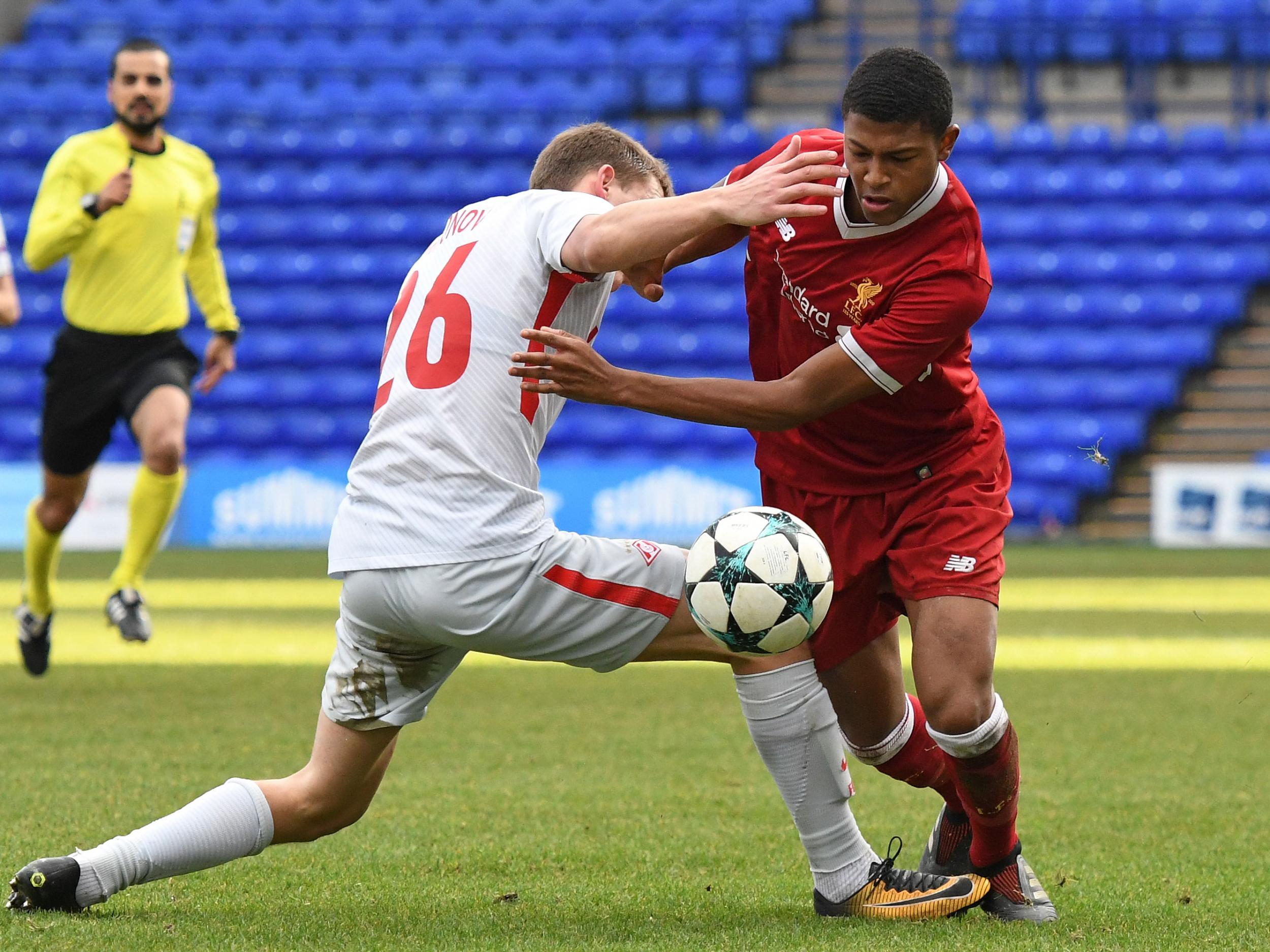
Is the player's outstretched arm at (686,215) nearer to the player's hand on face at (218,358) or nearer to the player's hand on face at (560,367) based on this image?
the player's hand on face at (560,367)

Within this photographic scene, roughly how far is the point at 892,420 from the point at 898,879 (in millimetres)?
1084

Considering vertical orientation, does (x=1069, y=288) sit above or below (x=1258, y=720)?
above

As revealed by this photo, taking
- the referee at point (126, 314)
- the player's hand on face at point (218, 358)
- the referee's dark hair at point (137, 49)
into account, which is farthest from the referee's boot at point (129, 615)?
the referee's dark hair at point (137, 49)

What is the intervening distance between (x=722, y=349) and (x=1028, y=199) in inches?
164

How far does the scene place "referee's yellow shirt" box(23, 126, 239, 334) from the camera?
782cm

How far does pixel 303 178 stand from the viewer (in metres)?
21.1

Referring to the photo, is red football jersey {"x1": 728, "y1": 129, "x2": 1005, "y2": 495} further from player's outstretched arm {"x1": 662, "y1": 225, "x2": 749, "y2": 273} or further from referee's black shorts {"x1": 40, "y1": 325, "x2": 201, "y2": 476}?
referee's black shorts {"x1": 40, "y1": 325, "x2": 201, "y2": 476}

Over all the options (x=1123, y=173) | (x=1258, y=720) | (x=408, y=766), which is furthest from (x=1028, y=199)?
(x=408, y=766)

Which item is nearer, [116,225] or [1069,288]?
[116,225]

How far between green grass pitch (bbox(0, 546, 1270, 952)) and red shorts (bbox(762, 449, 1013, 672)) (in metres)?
0.69

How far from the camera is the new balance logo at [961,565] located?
3902 mm

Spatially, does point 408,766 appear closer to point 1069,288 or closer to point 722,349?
point 722,349

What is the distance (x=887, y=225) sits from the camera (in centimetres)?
389

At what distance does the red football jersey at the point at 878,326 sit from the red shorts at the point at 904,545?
0.05 meters
